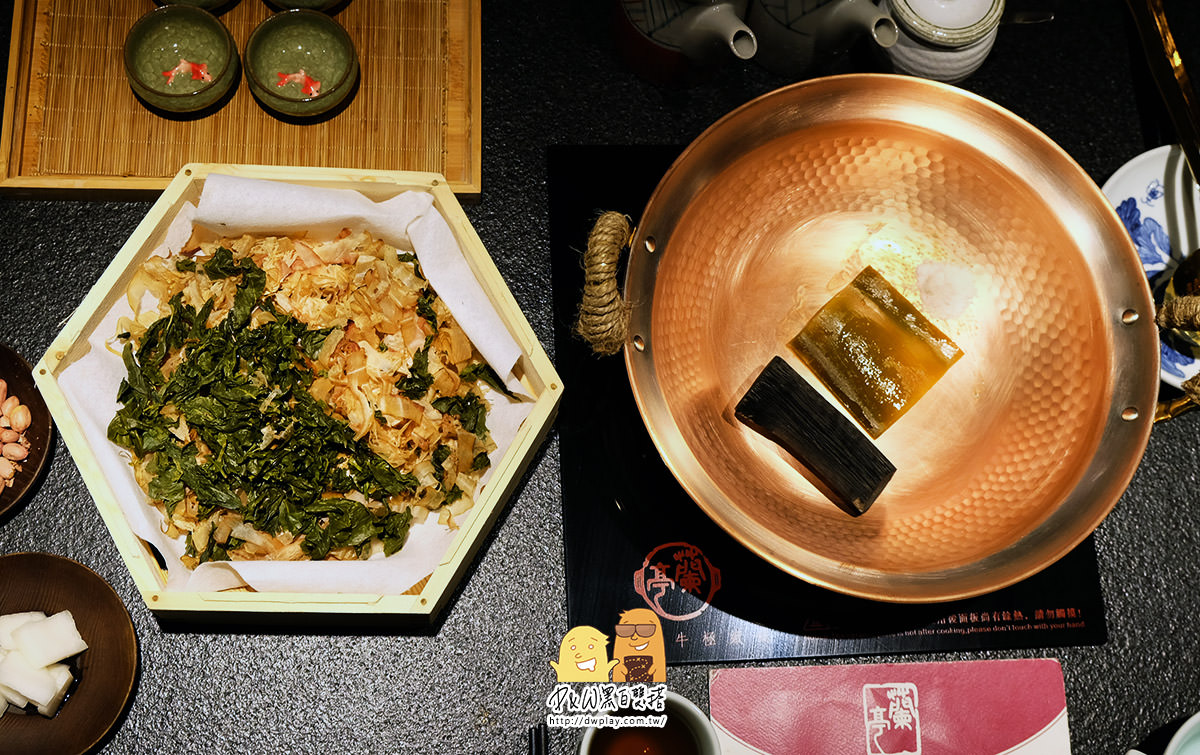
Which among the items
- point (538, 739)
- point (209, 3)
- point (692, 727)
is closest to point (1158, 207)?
point (692, 727)

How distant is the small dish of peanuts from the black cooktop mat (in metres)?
0.72

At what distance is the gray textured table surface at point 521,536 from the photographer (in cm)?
125

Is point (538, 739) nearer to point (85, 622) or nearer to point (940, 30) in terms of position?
point (85, 622)

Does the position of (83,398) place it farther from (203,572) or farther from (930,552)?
(930,552)

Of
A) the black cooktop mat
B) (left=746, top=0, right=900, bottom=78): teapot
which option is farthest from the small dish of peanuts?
(left=746, top=0, right=900, bottom=78): teapot

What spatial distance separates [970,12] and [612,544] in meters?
0.97

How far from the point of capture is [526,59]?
146 cm

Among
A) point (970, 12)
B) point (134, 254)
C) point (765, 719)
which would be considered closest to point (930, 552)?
point (765, 719)

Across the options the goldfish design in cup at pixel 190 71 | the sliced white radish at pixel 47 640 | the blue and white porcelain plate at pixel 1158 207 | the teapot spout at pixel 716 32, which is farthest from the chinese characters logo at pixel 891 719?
the goldfish design in cup at pixel 190 71

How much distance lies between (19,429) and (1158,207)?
1738 mm

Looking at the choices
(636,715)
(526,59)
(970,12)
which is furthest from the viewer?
(526,59)

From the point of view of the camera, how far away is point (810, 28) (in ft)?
4.36

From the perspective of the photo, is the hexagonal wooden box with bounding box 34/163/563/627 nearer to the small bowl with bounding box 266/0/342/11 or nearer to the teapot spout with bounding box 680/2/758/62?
the small bowl with bounding box 266/0/342/11

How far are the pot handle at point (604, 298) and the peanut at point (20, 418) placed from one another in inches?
30.4
